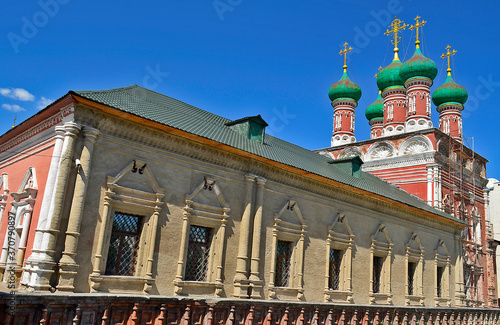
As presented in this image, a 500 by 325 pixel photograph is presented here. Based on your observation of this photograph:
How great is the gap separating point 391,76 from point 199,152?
73.3 feet

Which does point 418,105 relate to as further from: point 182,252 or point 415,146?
point 182,252

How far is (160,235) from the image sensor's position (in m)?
11.2

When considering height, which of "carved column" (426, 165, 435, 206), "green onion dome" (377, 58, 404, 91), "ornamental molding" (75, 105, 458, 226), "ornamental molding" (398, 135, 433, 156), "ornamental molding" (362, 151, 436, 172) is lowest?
"ornamental molding" (75, 105, 458, 226)

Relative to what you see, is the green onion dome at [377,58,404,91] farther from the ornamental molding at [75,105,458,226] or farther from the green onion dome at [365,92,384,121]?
the ornamental molding at [75,105,458,226]

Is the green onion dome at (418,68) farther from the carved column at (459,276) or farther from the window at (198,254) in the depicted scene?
the window at (198,254)

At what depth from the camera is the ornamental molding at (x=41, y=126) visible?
10219 millimetres

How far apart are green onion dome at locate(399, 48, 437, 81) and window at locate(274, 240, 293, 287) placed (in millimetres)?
18351

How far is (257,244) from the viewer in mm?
13148

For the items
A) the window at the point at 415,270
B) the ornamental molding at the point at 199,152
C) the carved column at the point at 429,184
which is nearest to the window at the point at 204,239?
the ornamental molding at the point at 199,152

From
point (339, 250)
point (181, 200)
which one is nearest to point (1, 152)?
point (181, 200)

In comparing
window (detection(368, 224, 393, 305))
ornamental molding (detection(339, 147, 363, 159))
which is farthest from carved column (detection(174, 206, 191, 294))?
ornamental molding (detection(339, 147, 363, 159))

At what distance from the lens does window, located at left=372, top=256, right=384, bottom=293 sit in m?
18.0

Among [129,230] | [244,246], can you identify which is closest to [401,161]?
[244,246]

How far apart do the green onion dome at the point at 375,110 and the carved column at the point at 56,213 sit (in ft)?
92.7
